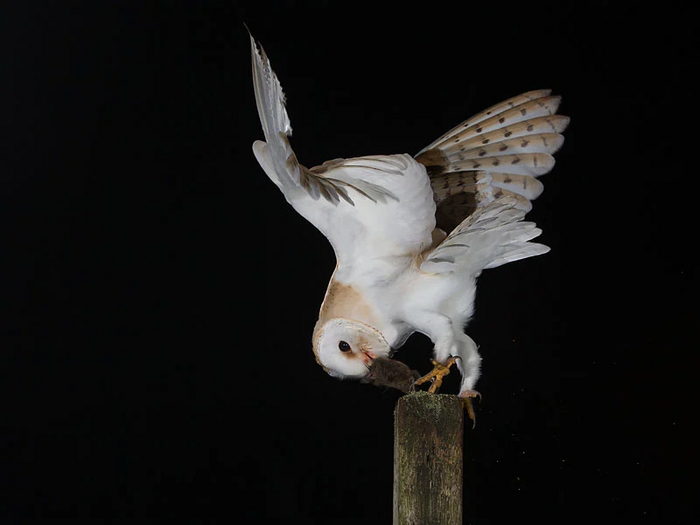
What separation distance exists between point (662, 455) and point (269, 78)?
1534 millimetres

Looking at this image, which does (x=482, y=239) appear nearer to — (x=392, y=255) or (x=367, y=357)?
(x=392, y=255)

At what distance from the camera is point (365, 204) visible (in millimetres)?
1869

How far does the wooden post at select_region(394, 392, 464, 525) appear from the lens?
5.27 ft

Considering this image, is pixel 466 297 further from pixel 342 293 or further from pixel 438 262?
pixel 342 293

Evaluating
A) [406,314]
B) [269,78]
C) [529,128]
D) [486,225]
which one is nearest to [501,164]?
[529,128]

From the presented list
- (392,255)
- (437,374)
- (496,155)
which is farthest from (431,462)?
(496,155)

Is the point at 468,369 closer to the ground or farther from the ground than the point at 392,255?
closer to the ground

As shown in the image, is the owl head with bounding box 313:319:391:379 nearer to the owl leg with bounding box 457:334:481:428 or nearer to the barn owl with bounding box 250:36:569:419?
the barn owl with bounding box 250:36:569:419

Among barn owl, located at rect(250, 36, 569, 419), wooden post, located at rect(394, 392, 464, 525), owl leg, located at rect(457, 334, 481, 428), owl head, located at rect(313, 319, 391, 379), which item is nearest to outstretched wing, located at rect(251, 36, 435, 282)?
barn owl, located at rect(250, 36, 569, 419)

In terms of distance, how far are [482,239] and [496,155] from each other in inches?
13.9

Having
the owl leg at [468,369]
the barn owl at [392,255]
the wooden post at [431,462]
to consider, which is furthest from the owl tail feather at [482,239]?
the wooden post at [431,462]

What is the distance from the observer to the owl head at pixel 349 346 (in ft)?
6.11

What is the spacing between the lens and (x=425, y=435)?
1611 millimetres

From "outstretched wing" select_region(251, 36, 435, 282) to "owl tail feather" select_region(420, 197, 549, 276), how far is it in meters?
0.09
